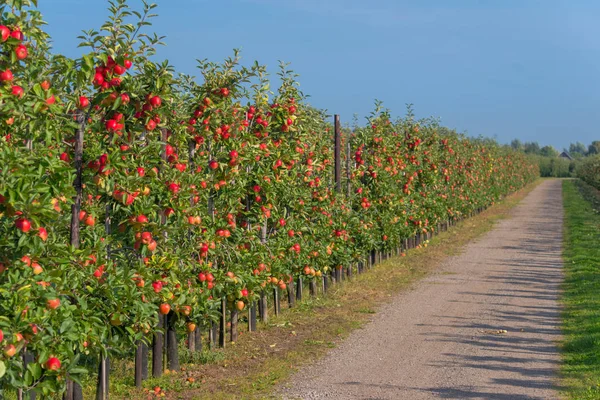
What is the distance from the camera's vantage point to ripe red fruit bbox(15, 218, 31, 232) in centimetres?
459

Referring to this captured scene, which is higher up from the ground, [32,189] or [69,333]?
[32,189]

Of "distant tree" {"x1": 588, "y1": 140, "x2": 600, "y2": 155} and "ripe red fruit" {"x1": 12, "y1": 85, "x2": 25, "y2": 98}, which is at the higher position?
"distant tree" {"x1": 588, "y1": 140, "x2": 600, "y2": 155}

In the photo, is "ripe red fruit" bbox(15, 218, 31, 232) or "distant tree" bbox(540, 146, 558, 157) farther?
"distant tree" bbox(540, 146, 558, 157)

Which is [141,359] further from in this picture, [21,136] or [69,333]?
[21,136]

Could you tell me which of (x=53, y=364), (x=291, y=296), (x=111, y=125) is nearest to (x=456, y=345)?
(x=291, y=296)

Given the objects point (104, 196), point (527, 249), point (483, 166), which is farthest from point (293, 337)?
point (483, 166)

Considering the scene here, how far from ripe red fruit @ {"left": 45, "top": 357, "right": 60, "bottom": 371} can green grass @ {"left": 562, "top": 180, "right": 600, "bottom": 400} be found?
4.76 meters

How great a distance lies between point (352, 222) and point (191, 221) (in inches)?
265

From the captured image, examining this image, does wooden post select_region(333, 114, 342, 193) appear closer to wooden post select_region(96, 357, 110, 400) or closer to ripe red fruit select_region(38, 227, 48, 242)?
wooden post select_region(96, 357, 110, 400)

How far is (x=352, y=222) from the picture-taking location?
535 inches

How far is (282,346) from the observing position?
8.73 meters

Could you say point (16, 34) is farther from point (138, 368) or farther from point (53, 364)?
point (138, 368)

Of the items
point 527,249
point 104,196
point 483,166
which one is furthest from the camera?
point 483,166

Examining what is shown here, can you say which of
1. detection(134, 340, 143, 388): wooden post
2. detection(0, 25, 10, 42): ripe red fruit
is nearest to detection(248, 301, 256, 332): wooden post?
detection(134, 340, 143, 388): wooden post
